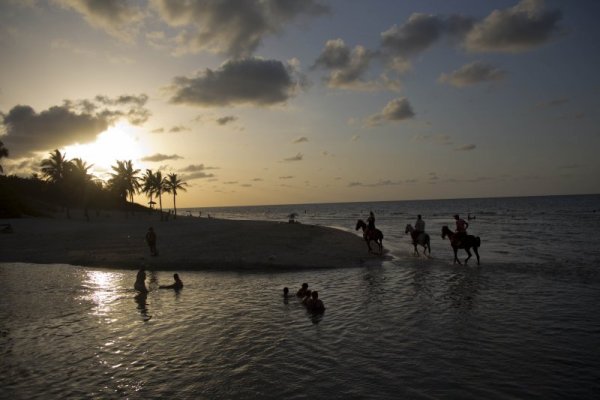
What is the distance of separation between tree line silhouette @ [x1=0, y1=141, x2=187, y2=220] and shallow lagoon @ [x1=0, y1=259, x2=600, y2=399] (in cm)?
5536

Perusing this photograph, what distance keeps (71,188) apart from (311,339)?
77.0m

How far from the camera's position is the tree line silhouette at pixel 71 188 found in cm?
6191

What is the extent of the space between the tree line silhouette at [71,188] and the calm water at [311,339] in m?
54.0

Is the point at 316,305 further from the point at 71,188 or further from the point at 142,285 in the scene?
the point at 71,188

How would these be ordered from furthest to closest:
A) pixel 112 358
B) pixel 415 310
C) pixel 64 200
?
pixel 64 200 < pixel 415 310 < pixel 112 358

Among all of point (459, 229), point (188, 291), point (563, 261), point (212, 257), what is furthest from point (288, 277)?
point (563, 261)

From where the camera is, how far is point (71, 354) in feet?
32.2

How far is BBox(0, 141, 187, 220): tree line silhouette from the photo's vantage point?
61.9 m

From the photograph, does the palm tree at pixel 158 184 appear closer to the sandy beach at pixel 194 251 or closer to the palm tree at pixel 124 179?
the palm tree at pixel 124 179

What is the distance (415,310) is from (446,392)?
5.70 m

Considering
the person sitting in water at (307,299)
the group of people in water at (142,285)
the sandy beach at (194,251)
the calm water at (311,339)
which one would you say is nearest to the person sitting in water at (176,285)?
the group of people in water at (142,285)

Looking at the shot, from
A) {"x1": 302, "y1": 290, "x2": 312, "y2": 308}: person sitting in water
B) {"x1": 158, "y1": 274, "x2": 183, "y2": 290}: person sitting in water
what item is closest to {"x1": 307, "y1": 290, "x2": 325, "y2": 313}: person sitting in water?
{"x1": 302, "y1": 290, "x2": 312, "y2": 308}: person sitting in water

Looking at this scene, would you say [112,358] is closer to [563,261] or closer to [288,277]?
[288,277]

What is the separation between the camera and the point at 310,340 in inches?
411
